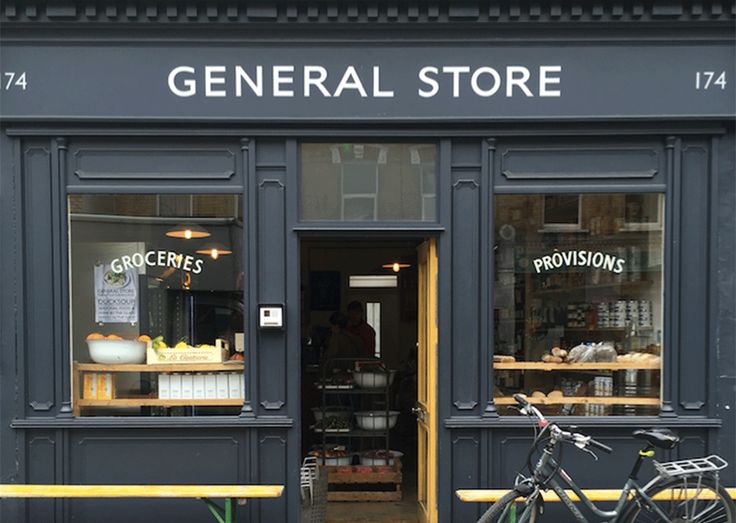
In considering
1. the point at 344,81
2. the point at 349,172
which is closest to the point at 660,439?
the point at 349,172

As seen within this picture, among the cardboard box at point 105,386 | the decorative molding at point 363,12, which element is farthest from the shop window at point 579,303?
the cardboard box at point 105,386

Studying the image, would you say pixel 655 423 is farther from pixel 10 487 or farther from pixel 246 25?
pixel 10 487

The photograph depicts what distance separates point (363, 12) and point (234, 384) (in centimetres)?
311

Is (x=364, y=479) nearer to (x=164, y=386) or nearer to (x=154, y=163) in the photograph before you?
(x=164, y=386)

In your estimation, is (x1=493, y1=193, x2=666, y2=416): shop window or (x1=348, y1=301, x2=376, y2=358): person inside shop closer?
(x1=493, y1=193, x2=666, y2=416): shop window

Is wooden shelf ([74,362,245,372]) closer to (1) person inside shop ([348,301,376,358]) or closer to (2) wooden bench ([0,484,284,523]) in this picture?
(2) wooden bench ([0,484,284,523])

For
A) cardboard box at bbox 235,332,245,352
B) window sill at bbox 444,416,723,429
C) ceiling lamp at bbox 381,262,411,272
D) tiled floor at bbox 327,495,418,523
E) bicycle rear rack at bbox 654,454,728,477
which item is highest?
ceiling lamp at bbox 381,262,411,272

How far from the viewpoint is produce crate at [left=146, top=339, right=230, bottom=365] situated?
5090mm

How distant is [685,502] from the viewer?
4.16 metres

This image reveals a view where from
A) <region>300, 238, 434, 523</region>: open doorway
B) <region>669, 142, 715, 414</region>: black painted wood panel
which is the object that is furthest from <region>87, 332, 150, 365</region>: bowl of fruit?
<region>669, 142, 715, 414</region>: black painted wood panel

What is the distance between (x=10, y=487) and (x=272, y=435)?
1941mm

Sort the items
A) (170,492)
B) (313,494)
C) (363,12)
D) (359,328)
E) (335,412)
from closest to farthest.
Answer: (170,492) < (363,12) < (313,494) < (335,412) < (359,328)

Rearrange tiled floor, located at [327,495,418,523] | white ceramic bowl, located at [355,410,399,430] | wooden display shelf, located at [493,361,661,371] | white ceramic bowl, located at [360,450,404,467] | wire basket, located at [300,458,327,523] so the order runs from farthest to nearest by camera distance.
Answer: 1. white ceramic bowl, located at [355,410,399,430]
2. white ceramic bowl, located at [360,450,404,467]
3. tiled floor, located at [327,495,418,523]
4. wire basket, located at [300,458,327,523]
5. wooden display shelf, located at [493,361,661,371]

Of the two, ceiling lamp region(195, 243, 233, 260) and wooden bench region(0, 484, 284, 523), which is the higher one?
ceiling lamp region(195, 243, 233, 260)
